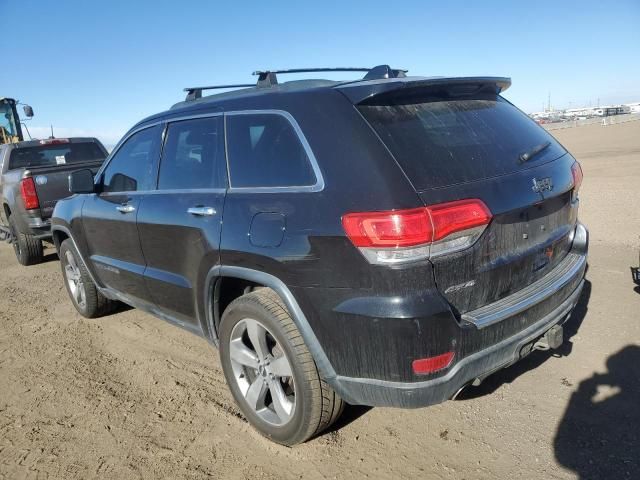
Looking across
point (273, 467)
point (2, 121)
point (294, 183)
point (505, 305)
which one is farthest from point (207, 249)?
point (2, 121)

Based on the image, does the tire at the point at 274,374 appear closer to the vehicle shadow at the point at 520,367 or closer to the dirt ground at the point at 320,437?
the dirt ground at the point at 320,437

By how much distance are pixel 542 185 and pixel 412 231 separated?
926 millimetres

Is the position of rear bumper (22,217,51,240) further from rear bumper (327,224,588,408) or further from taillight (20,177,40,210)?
rear bumper (327,224,588,408)

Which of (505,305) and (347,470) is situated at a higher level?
(505,305)

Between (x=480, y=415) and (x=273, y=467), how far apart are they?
1.21 metres

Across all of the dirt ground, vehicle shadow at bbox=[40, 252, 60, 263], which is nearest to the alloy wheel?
the dirt ground

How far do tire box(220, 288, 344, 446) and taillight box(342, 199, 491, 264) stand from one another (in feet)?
2.07

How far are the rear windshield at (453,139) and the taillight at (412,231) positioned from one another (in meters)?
0.14

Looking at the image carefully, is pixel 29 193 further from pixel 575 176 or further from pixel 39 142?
pixel 575 176

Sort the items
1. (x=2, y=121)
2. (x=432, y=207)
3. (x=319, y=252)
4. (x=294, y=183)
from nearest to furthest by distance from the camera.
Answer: (x=432, y=207)
(x=319, y=252)
(x=294, y=183)
(x=2, y=121)

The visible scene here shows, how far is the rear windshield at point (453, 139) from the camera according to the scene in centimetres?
223

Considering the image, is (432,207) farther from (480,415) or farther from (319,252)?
(480,415)

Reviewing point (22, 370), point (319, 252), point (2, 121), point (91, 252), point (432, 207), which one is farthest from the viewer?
point (2, 121)

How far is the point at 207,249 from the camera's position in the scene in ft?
9.29
